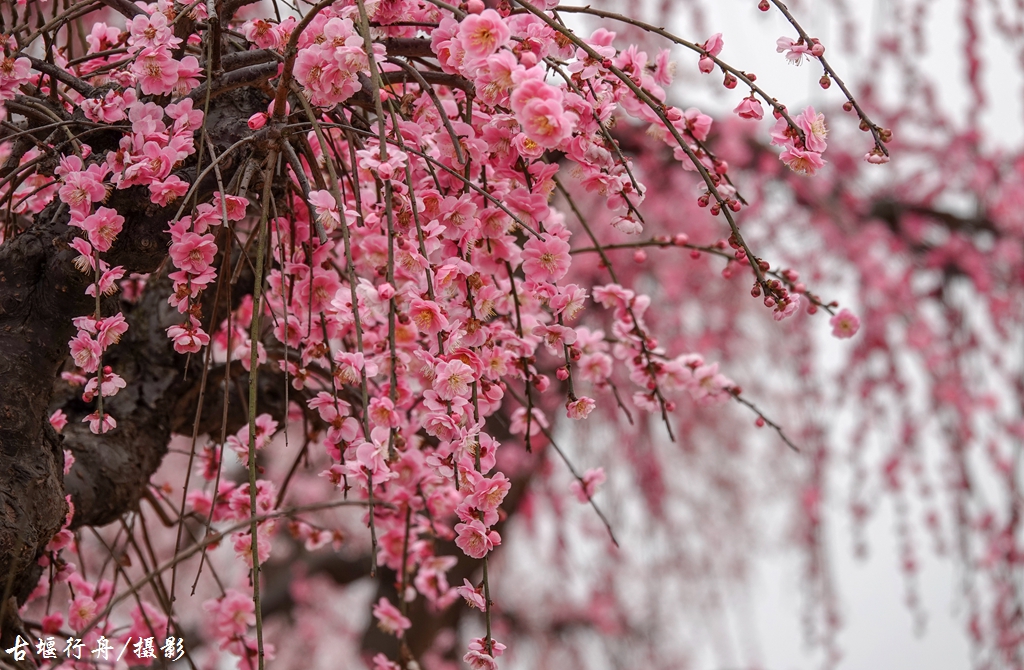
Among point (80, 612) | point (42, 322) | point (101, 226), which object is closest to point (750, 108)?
point (101, 226)

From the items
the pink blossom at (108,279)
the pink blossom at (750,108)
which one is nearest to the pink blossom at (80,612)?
the pink blossom at (108,279)

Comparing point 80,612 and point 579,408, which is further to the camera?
point 80,612

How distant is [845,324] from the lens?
124 cm

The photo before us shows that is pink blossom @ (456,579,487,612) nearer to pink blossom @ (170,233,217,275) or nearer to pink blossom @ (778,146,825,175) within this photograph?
pink blossom @ (170,233,217,275)

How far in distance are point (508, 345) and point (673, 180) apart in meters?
2.47

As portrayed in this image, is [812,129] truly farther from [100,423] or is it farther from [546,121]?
[100,423]

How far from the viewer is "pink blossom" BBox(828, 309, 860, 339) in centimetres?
123

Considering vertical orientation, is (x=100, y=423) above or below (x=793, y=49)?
below

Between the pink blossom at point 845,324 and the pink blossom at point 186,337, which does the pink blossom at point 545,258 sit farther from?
the pink blossom at point 845,324

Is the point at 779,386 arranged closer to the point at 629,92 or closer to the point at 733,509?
the point at 733,509

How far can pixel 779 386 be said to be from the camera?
15.0ft

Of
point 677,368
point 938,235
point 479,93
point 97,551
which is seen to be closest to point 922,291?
point 938,235

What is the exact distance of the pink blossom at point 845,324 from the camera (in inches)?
48.3

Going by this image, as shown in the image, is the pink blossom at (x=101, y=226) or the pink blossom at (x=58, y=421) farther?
the pink blossom at (x=58, y=421)
